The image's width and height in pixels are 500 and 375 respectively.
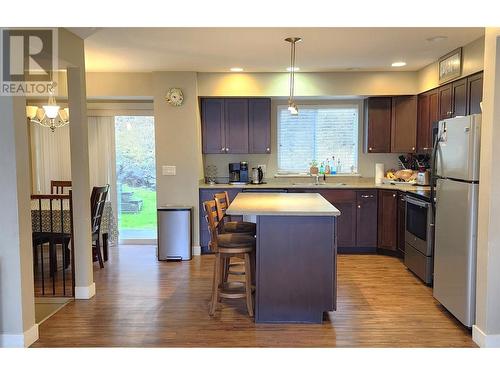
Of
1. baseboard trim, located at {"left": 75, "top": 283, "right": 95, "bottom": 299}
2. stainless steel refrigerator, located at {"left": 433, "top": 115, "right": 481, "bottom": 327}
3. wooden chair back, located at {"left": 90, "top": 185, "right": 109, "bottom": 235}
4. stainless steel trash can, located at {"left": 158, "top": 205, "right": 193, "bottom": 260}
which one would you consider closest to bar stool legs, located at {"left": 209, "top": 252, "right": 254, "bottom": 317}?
baseboard trim, located at {"left": 75, "top": 283, "right": 95, "bottom": 299}

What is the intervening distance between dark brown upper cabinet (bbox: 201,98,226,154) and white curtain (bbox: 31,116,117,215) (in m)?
1.51

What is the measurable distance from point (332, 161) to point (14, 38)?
458cm

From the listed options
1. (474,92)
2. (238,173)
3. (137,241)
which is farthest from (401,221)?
(137,241)

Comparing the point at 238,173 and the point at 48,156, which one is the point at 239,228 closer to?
the point at 238,173

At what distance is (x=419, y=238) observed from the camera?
4379 mm

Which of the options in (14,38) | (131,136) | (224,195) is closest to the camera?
(14,38)

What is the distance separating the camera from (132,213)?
6426 mm

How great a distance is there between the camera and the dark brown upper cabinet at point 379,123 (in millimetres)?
5848

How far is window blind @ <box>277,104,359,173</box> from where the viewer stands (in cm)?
632

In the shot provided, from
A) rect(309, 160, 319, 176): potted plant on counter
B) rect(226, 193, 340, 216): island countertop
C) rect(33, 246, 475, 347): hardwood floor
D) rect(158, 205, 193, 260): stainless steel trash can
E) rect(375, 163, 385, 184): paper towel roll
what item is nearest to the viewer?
rect(33, 246, 475, 347): hardwood floor

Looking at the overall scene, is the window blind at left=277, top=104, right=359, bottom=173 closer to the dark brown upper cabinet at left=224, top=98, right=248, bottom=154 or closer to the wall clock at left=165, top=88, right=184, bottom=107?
the dark brown upper cabinet at left=224, top=98, right=248, bottom=154
